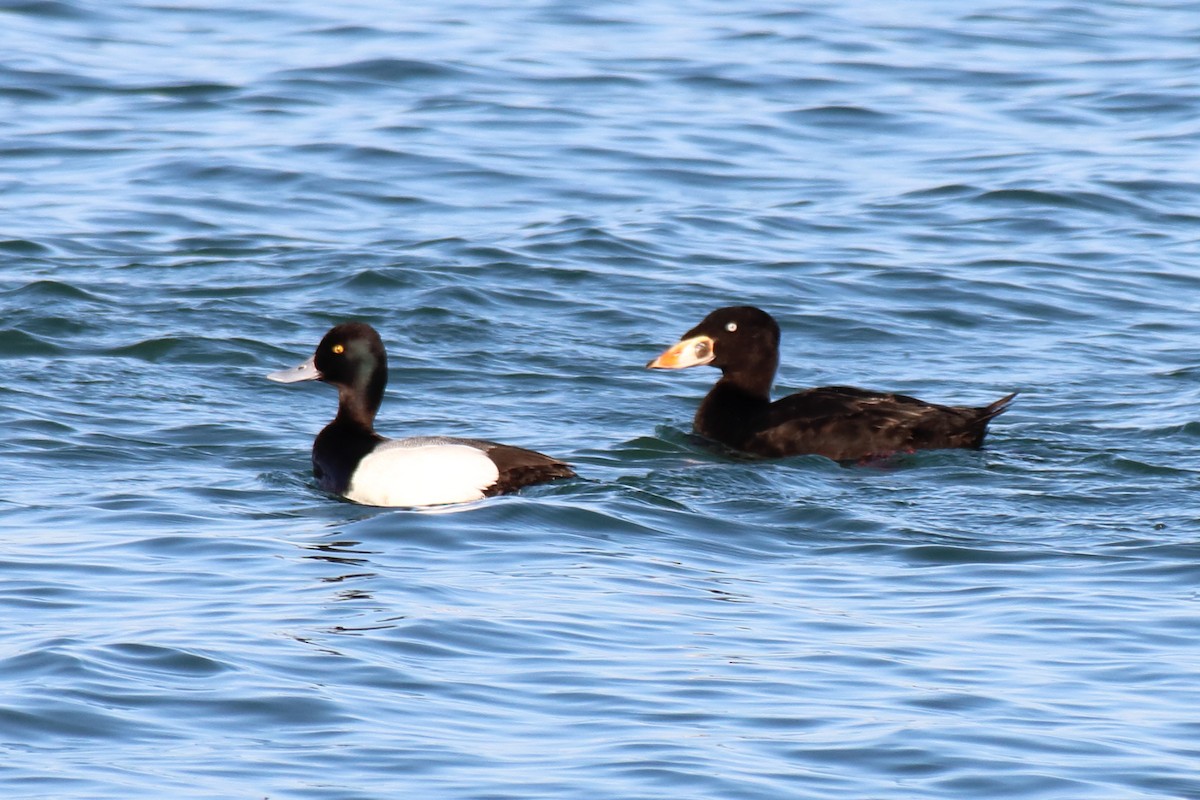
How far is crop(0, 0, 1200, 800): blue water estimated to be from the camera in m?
5.91

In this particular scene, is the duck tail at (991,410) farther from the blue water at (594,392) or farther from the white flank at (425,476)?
the white flank at (425,476)

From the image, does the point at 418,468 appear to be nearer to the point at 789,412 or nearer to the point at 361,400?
the point at 361,400

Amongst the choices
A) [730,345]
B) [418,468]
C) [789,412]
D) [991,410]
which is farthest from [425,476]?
[991,410]

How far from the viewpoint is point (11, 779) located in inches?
210

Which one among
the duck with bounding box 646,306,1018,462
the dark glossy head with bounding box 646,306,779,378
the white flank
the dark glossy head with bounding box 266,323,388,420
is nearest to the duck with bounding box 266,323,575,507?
the white flank

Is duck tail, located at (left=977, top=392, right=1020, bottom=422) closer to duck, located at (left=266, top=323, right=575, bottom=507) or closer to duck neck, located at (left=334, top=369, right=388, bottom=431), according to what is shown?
duck, located at (left=266, top=323, right=575, bottom=507)

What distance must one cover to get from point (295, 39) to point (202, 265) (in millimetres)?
7758

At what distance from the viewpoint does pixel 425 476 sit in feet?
28.6

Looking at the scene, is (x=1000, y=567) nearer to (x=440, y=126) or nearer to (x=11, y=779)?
(x=11, y=779)

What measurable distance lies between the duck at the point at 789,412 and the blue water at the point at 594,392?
0.16 m

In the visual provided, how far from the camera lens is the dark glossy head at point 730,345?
34.6 feet

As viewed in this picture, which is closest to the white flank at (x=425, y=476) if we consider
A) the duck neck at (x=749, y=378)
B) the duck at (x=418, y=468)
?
the duck at (x=418, y=468)

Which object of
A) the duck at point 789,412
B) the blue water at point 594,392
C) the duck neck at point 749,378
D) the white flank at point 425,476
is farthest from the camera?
the duck neck at point 749,378

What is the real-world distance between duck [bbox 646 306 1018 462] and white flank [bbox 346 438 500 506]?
5.54ft
